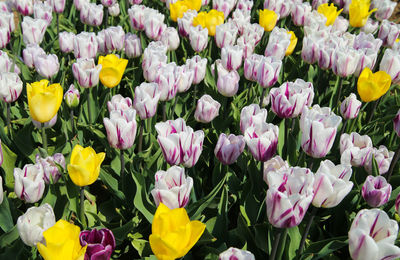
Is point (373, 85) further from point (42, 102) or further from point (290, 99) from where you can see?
point (42, 102)

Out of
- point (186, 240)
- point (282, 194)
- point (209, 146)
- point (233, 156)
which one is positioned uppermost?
point (282, 194)

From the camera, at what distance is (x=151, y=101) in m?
2.16

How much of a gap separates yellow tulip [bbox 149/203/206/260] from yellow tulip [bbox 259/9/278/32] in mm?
2592

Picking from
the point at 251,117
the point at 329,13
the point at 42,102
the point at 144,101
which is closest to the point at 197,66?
the point at 144,101

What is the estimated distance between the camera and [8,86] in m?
2.31

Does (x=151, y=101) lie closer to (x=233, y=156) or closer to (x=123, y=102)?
(x=123, y=102)

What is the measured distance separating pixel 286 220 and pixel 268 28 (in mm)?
2542

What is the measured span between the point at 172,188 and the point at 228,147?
49cm

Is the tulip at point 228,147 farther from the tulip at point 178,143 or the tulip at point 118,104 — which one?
the tulip at point 118,104

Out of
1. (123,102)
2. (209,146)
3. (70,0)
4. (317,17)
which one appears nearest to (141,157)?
(123,102)

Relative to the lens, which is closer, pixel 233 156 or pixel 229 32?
pixel 233 156

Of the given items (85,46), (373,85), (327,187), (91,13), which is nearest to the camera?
(327,187)

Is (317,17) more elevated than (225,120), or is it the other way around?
(317,17)

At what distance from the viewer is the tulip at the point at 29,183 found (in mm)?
1781
